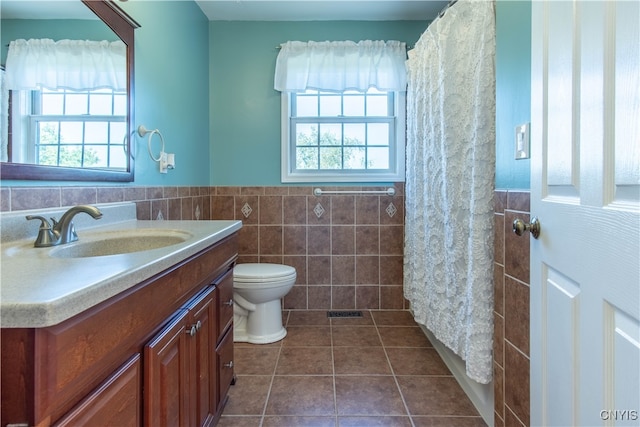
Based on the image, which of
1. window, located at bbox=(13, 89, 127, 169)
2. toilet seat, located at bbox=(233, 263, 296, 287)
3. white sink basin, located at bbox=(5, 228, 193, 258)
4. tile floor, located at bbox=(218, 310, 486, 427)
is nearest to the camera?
white sink basin, located at bbox=(5, 228, 193, 258)

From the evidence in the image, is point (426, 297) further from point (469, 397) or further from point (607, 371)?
point (607, 371)

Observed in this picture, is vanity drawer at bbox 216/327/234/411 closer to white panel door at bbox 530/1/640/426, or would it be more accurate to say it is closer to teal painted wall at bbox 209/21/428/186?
white panel door at bbox 530/1/640/426

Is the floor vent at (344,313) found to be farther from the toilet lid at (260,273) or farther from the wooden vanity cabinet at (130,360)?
the wooden vanity cabinet at (130,360)

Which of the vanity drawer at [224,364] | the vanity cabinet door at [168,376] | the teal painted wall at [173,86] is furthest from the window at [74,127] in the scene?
the vanity drawer at [224,364]

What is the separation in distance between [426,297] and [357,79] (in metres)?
1.71

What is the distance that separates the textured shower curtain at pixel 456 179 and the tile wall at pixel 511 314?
2.9 inches

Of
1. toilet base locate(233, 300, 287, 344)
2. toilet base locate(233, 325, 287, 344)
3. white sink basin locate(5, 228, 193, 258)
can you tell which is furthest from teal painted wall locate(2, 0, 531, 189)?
toilet base locate(233, 325, 287, 344)

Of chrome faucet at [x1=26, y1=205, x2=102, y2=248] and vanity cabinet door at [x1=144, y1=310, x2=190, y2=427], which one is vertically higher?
chrome faucet at [x1=26, y1=205, x2=102, y2=248]

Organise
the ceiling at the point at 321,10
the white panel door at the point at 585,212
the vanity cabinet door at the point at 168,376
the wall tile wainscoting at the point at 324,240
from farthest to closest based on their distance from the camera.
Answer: the wall tile wainscoting at the point at 324,240 → the ceiling at the point at 321,10 → the vanity cabinet door at the point at 168,376 → the white panel door at the point at 585,212

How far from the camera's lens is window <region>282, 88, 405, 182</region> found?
2736 mm

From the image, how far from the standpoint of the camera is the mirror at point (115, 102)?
1016mm

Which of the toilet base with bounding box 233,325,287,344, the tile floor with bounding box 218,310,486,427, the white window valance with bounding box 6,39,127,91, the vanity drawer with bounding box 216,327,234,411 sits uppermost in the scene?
the white window valance with bounding box 6,39,127,91

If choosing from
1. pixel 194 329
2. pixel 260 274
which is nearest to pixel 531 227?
pixel 194 329

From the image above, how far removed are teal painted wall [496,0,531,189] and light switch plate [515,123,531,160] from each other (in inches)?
0.7
